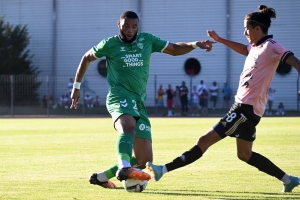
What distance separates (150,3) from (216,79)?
710 cm

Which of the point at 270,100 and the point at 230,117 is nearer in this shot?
the point at 230,117

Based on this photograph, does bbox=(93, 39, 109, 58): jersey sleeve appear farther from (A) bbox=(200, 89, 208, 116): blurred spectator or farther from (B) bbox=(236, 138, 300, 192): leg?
(A) bbox=(200, 89, 208, 116): blurred spectator

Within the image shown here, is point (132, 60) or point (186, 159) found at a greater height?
point (132, 60)

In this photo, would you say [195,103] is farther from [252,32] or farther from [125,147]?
[125,147]

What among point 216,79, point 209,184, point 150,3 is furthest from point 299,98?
point 209,184

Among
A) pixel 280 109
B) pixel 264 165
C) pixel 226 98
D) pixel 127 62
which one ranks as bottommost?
pixel 280 109

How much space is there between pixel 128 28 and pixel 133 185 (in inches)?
82.3

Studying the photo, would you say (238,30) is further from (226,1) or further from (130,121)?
(130,121)

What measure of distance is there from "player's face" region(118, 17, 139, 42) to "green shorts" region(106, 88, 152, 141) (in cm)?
72

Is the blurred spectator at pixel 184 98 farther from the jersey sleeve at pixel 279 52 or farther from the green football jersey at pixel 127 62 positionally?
the jersey sleeve at pixel 279 52

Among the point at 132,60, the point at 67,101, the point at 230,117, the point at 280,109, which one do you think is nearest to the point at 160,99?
the point at 67,101

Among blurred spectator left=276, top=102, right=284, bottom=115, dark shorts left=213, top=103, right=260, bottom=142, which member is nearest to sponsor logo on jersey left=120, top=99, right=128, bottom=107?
dark shorts left=213, top=103, right=260, bottom=142

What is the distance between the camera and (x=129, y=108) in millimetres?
8562

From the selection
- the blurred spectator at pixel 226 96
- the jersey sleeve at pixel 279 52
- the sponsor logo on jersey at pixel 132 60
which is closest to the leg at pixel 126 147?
the sponsor logo on jersey at pixel 132 60
